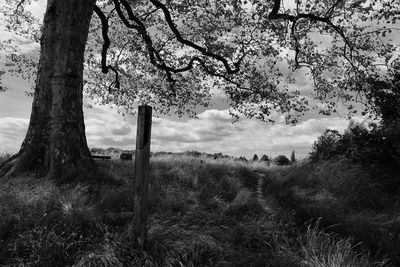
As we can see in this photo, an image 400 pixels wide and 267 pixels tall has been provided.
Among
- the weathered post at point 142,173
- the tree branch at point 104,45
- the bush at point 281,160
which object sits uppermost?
the tree branch at point 104,45

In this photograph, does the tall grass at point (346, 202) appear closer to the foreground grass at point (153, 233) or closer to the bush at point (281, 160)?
the foreground grass at point (153, 233)

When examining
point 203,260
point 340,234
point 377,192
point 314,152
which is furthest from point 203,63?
point 203,260

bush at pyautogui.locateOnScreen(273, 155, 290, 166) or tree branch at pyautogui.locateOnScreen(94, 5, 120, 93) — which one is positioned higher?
tree branch at pyautogui.locateOnScreen(94, 5, 120, 93)

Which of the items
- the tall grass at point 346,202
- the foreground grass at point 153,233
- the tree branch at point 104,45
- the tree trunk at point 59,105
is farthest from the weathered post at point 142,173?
the tree branch at point 104,45

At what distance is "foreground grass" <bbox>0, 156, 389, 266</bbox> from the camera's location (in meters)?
4.64

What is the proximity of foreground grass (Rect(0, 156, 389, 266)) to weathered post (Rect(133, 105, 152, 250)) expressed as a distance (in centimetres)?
21

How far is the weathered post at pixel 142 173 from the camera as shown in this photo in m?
4.81

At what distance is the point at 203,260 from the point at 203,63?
39.0 ft

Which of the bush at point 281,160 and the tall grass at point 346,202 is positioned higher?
the bush at point 281,160

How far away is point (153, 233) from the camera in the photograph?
205 inches

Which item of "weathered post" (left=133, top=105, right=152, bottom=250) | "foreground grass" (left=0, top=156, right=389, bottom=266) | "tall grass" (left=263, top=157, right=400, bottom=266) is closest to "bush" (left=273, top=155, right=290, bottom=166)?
"tall grass" (left=263, top=157, right=400, bottom=266)

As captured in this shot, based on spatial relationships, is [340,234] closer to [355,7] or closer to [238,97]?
[355,7]

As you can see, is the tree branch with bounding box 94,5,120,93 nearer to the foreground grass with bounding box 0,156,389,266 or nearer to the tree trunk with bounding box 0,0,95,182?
the tree trunk with bounding box 0,0,95,182

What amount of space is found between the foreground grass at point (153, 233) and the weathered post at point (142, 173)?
0.21 metres
